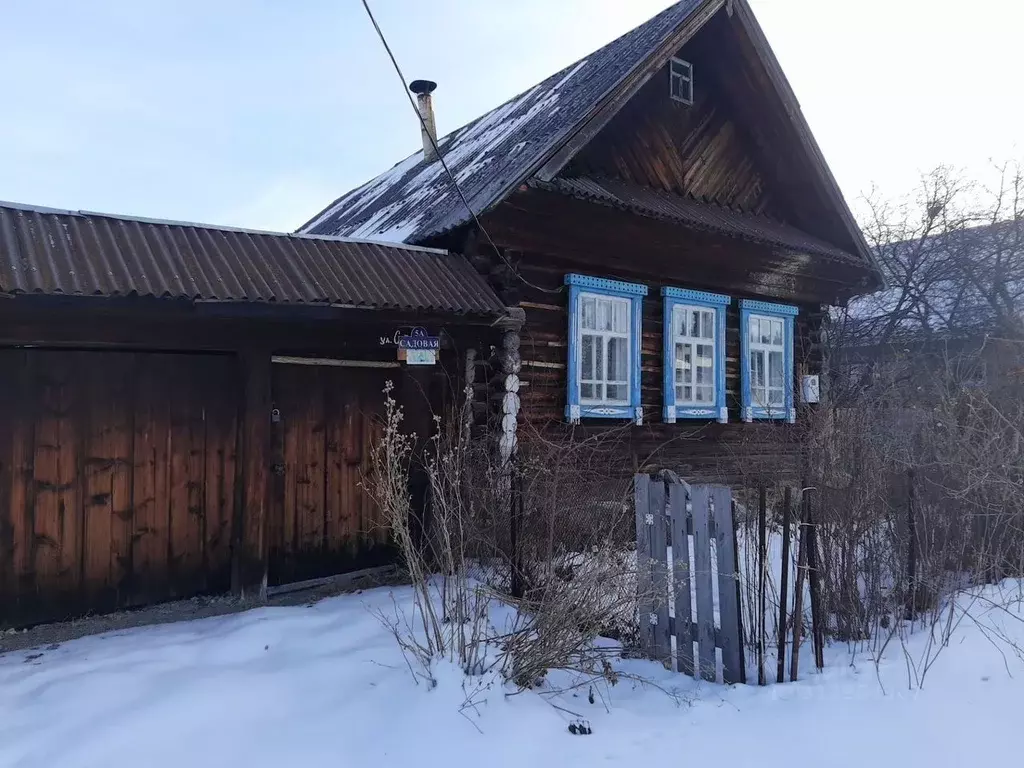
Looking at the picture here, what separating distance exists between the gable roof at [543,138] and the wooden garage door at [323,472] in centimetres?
210

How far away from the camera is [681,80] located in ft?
32.4

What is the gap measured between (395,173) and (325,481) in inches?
361

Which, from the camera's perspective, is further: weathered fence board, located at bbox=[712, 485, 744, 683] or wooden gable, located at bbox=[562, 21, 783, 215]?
wooden gable, located at bbox=[562, 21, 783, 215]

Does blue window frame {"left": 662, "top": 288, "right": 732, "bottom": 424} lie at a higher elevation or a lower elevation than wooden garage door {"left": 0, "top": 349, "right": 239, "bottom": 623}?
higher

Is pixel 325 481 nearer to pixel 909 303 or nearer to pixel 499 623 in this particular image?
pixel 499 623

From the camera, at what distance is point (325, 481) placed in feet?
21.4

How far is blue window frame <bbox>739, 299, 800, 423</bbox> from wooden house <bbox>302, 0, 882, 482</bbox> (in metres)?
0.03

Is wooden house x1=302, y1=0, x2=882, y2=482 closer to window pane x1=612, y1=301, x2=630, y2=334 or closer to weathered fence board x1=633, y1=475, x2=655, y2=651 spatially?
window pane x1=612, y1=301, x2=630, y2=334

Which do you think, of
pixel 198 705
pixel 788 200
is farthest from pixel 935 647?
pixel 788 200

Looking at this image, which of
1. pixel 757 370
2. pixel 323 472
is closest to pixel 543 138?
pixel 323 472

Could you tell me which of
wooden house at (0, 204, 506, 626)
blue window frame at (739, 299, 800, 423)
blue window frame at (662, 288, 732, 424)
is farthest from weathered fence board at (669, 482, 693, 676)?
blue window frame at (739, 299, 800, 423)

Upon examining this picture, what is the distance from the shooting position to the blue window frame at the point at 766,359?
33.9ft

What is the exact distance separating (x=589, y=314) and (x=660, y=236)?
4.52ft

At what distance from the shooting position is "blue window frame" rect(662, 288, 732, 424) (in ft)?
31.0
